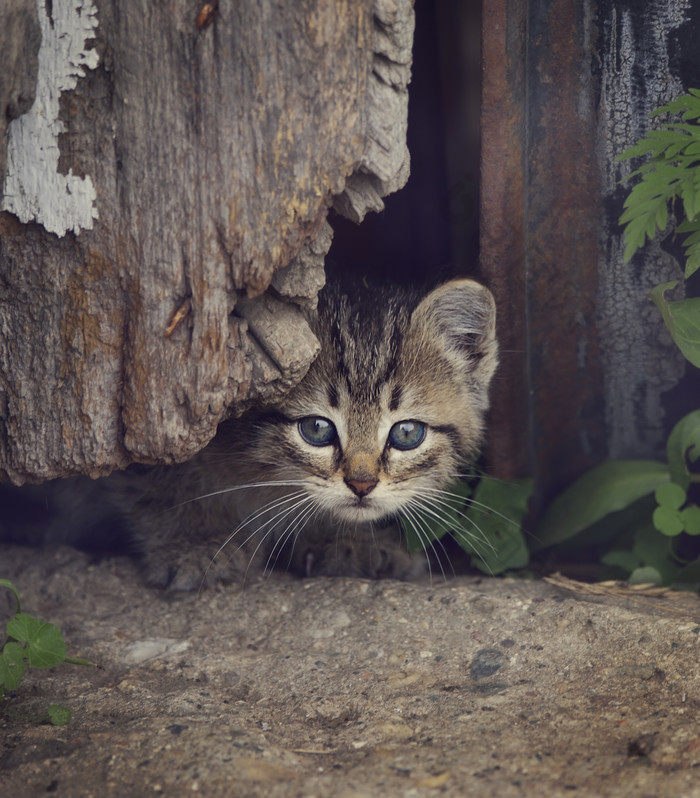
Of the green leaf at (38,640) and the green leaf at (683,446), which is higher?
the green leaf at (683,446)

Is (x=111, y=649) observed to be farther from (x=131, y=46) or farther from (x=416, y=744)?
(x=131, y=46)

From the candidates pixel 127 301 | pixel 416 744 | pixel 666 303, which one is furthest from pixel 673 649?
pixel 127 301

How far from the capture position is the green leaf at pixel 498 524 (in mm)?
3455

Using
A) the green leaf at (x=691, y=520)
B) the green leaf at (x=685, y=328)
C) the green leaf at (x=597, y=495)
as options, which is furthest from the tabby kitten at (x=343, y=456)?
the green leaf at (x=691, y=520)

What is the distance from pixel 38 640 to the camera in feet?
7.64

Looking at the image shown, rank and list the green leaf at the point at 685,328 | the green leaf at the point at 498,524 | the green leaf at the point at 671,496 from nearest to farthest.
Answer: the green leaf at the point at 685,328, the green leaf at the point at 671,496, the green leaf at the point at 498,524

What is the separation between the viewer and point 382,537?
3664 millimetres

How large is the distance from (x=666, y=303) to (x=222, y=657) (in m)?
1.96

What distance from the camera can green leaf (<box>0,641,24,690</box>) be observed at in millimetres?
2248

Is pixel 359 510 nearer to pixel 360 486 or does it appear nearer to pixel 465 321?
pixel 360 486

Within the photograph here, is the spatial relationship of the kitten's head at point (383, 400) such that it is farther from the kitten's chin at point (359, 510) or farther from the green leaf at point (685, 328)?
the green leaf at point (685, 328)

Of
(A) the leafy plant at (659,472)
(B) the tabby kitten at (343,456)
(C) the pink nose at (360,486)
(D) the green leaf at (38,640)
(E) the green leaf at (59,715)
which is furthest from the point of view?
(B) the tabby kitten at (343,456)

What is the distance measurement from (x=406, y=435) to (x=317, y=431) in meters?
0.36

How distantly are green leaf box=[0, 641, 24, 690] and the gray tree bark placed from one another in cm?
54
